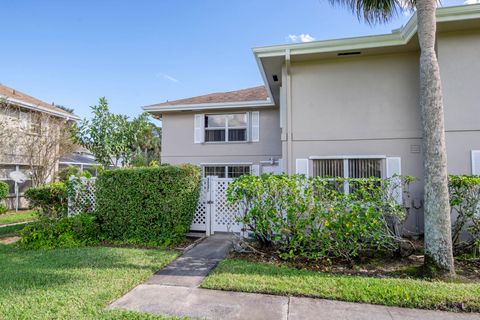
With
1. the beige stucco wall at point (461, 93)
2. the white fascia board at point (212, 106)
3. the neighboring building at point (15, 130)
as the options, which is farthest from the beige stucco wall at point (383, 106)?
the neighboring building at point (15, 130)

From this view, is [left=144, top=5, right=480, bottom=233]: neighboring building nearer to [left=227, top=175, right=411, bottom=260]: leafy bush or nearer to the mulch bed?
[left=227, top=175, right=411, bottom=260]: leafy bush

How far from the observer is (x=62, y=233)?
6.84m

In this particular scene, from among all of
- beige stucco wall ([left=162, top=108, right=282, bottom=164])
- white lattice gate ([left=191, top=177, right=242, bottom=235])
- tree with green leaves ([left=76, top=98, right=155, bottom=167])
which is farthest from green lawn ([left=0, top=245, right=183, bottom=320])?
beige stucco wall ([left=162, top=108, right=282, bottom=164])

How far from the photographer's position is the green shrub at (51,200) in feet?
26.6

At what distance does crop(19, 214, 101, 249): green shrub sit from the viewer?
655cm

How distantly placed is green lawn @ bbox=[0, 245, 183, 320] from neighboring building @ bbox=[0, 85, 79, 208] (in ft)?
27.8

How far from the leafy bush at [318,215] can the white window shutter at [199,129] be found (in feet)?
26.1

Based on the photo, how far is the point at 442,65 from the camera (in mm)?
6324

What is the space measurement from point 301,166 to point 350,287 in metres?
3.82

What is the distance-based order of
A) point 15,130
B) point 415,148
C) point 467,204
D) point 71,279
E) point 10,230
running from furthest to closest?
1. point 15,130
2. point 10,230
3. point 415,148
4. point 467,204
5. point 71,279

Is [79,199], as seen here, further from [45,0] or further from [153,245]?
[45,0]

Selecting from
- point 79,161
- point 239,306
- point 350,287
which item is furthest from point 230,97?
point 79,161

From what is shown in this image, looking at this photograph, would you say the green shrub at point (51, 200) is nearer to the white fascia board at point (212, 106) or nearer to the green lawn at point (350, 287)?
the white fascia board at point (212, 106)

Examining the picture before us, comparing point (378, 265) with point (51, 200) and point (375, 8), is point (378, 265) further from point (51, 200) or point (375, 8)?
point (51, 200)
